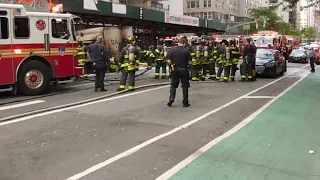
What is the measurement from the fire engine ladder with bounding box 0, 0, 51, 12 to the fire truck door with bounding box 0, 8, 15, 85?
1.64 ft

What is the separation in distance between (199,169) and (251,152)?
118 cm

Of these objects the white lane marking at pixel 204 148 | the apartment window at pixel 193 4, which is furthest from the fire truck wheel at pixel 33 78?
the apartment window at pixel 193 4

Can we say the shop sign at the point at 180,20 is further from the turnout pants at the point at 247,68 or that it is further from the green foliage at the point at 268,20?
the green foliage at the point at 268,20

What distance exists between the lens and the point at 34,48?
11.7 metres

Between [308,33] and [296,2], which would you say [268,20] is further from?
[296,2]

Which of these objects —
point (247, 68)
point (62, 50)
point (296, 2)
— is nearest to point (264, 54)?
point (247, 68)

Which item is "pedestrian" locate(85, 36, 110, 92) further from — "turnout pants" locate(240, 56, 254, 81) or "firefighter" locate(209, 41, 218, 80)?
"turnout pants" locate(240, 56, 254, 81)

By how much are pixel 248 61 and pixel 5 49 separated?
372 inches

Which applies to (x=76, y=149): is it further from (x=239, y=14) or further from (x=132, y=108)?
(x=239, y=14)

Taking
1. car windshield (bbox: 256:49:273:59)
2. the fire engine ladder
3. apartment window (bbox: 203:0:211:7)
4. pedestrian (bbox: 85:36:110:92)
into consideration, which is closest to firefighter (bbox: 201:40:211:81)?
car windshield (bbox: 256:49:273:59)

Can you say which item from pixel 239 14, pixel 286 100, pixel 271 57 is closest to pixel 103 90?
pixel 286 100

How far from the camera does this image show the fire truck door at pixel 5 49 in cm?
1095

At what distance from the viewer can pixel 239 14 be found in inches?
4075

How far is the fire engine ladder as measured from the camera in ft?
37.7
